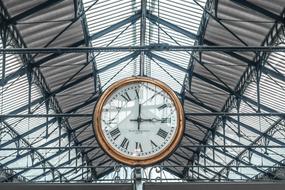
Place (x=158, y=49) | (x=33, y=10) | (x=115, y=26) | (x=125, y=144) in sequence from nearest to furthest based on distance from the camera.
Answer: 1. (x=125, y=144)
2. (x=158, y=49)
3. (x=33, y=10)
4. (x=115, y=26)

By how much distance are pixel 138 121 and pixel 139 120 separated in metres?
0.02

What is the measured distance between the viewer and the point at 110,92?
5086mm

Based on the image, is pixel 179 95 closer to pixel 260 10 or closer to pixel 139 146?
pixel 260 10

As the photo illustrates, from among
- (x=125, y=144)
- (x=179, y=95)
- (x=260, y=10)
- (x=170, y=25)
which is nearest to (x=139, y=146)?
(x=125, y=144)

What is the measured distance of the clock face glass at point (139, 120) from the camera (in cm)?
489

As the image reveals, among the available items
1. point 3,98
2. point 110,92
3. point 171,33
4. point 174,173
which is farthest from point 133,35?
point 174,173

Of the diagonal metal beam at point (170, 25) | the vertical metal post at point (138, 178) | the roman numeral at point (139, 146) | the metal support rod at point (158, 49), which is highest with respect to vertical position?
the diagonal metal beam at point (170, 25)

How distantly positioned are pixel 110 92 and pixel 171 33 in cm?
1644

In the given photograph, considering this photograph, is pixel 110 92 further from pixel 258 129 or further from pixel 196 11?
pixel 258 129

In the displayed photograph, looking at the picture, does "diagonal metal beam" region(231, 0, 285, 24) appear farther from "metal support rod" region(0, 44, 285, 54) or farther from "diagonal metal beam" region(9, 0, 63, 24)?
"metal support rod" region(0, 44, 285, 54)

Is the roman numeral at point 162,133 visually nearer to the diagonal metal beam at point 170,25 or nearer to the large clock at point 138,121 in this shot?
the large clock at point 138,121

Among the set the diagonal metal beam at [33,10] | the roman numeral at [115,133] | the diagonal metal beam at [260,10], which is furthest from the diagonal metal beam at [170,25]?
the roman numeral at [115,133]

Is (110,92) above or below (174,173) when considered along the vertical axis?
below

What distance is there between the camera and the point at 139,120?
195 inches
